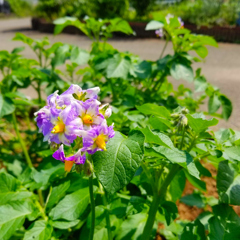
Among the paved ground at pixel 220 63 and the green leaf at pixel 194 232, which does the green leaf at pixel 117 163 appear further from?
the paved ground at pixel 220 63

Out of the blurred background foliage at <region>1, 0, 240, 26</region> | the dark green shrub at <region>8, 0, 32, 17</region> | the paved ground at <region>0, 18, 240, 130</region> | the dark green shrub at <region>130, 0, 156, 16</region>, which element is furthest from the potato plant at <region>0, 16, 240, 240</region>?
the dark green shrub at <region>8, 0, 32, 17</region>

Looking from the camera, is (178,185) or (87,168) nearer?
(87,168)

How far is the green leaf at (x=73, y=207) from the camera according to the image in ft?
3.35

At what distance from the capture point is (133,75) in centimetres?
171

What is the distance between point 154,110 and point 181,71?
83 centimetres

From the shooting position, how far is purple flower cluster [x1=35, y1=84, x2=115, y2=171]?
709 millimetres

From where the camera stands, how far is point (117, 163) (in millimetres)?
727

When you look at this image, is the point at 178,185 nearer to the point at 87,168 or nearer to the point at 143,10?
the point at 87,168

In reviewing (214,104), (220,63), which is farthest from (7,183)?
(220,63)

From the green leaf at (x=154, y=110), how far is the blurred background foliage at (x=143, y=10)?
6.73 m

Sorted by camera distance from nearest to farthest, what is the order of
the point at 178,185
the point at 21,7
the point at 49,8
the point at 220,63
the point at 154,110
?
the point at 154,110 < the point at 178,185 < the point at 220,63 < the point at 49,8 < the point at 21,7

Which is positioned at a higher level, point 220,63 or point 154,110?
point 154,110

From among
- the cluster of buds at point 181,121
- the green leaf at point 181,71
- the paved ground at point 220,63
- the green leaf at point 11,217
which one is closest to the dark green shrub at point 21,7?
the paved ground at point 220,63

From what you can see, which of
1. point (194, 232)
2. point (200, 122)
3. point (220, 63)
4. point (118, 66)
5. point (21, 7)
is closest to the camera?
point (200, 122)
